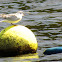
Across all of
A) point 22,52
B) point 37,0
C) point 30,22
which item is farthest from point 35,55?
point 37,0

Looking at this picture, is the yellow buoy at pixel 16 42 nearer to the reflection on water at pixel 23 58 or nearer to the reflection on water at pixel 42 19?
the reflection on water at pixel 23 58

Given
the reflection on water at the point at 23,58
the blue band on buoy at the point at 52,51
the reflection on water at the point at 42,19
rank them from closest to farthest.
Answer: the reflection on water at the point at 23,58, the blue band on buoy at the point at 52,51, the reflection on water at the point at 42,19

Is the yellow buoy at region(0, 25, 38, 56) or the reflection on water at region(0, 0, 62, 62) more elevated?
the reflection on water at region(0, 0, 62, 62)

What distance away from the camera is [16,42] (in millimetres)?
10938

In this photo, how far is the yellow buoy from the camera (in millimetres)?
10953

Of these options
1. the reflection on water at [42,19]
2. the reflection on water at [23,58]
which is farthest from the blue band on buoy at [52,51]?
the reflection on water at [23,58]

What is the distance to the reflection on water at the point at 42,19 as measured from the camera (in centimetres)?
1312

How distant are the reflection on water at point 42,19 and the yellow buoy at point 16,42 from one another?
61 centimetres

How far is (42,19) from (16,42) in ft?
24.9

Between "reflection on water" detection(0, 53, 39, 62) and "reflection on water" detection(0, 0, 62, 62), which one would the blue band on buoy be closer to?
"reflection on water" detection(0, 0, 62, 62)

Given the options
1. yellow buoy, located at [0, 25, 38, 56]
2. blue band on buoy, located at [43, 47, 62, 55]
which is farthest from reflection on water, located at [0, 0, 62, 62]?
yellow buoy, located at [0, 25, 38, 56]

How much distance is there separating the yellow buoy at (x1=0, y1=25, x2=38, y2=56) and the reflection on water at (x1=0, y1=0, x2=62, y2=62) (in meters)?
0.61

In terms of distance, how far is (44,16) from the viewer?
19203mm

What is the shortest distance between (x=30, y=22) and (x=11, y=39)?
674 centimetres
